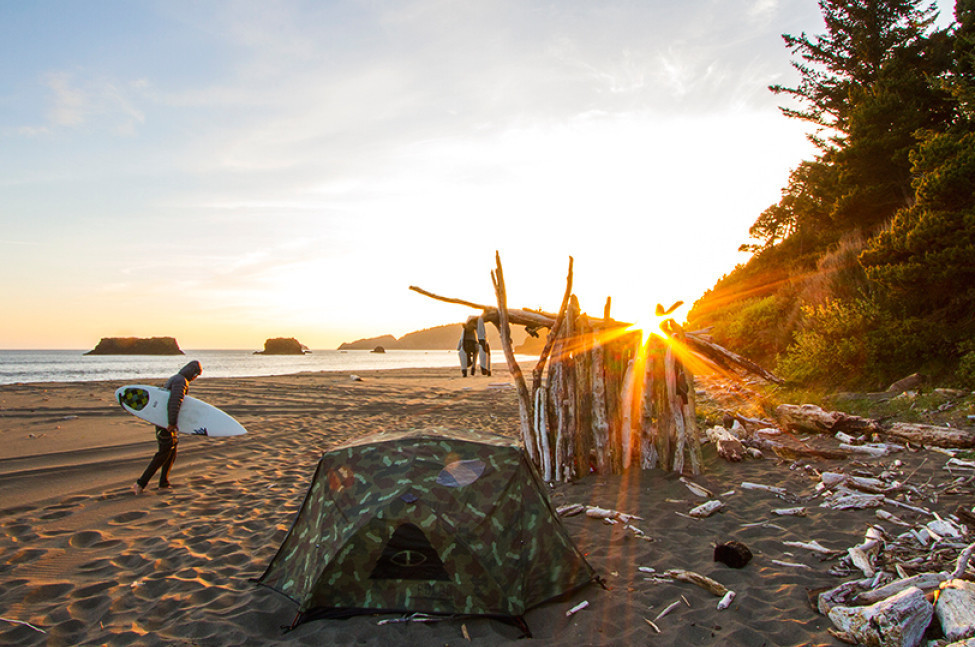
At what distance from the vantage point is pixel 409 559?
4.17m

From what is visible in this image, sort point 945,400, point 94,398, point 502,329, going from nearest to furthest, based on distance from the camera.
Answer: point 502,329
point 945,400
point 94,398

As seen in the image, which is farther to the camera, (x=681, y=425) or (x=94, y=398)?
(x=94, y=398)

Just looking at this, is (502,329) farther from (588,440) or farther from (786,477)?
(786,477)

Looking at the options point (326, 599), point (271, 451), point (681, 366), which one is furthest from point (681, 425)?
point (271, 451)

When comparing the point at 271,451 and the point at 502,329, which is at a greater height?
the point at 502,329

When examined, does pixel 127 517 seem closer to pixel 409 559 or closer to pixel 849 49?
pixel 409 559

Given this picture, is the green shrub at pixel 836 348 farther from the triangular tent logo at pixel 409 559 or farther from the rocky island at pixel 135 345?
the rocky island at pixel 135 345

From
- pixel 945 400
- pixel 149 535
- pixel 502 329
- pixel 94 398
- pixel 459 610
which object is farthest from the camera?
pixel 94 398

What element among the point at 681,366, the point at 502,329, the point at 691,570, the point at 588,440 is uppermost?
the point at 502,329

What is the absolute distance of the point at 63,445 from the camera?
10555 millimetres

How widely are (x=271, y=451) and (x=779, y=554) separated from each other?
983 cm

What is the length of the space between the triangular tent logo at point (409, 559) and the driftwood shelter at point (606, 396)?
395 centimetres

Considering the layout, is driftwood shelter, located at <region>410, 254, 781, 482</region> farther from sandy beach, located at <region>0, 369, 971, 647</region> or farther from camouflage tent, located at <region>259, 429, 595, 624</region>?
camouflage tent, located at <region>259, 429, 595, 624</region>

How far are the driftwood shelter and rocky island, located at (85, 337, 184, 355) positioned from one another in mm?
103767
